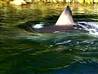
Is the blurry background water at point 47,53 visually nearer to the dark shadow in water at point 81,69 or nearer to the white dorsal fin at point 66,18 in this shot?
the dark shadow in water at point 81,69

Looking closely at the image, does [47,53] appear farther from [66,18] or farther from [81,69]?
[66,18]

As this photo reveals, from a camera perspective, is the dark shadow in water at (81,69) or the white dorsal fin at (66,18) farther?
the white dorsal fin at (66,18)

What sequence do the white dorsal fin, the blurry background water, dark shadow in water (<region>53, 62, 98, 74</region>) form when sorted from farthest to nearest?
the white dorsal fin → the blurry background water → dark shadow in water (<region>53, 62, 98, 74</region>)

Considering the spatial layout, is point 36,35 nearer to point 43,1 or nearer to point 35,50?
point 35,50

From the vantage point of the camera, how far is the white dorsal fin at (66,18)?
17.9m

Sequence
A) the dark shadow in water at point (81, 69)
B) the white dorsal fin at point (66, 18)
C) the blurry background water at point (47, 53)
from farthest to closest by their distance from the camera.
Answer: the white dorsal fin at point (66, 18), the blurry background water at point (47, 53), the dark shadow in water at point (81, 69)

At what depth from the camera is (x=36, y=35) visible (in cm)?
1525

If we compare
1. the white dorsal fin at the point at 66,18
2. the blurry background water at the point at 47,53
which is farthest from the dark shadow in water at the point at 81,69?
the white dorsal fin at the point at 66,18

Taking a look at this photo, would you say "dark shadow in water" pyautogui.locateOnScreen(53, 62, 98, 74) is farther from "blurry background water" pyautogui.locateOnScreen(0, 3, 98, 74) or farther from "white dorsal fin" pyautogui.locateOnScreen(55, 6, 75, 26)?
"white dorsal fin" pyautogui.locateOnScreen(55, 6, 75, 26)

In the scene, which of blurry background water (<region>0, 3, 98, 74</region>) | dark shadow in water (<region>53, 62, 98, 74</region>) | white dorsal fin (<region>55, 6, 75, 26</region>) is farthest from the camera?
white dorsal fin (<region>55, 6, 75, 26</region>)

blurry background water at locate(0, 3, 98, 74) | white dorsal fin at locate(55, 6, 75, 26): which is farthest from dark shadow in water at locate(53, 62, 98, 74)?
white dorsal fin at locate(55, 6, 75, 26)

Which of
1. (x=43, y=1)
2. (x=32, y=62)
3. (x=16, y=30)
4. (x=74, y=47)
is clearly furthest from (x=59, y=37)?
(x=43, y=1)

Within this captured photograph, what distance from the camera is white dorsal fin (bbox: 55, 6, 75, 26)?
705 inches

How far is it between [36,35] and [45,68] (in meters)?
5.43
